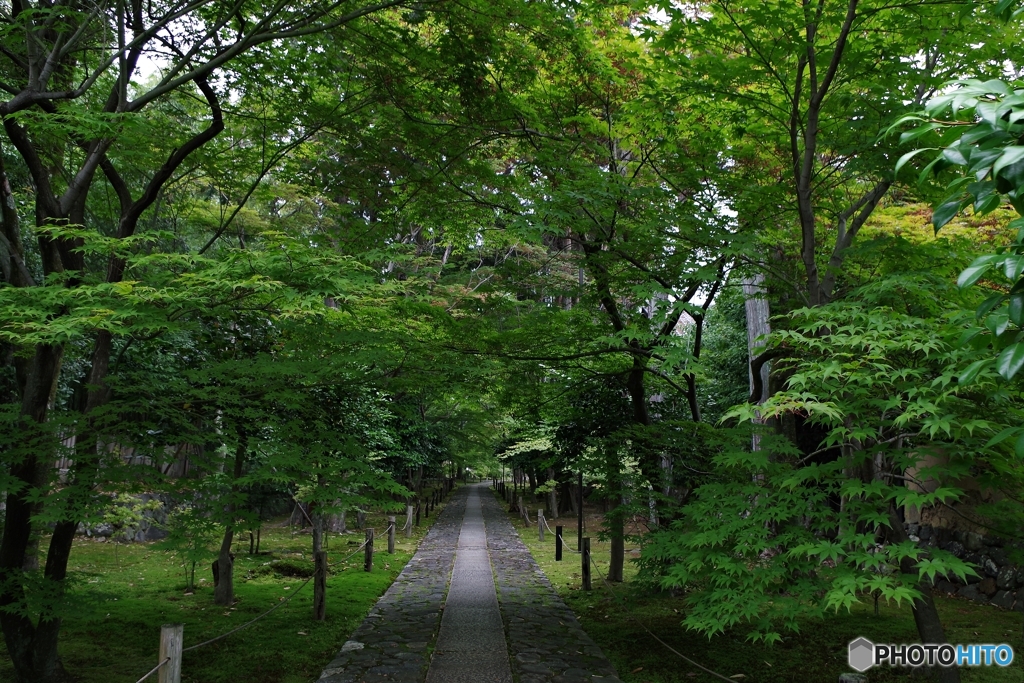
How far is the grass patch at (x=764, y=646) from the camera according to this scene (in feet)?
23.1

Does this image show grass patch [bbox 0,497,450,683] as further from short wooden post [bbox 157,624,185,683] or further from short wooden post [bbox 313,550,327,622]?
short wooden post [bbox 157,624,185,683]

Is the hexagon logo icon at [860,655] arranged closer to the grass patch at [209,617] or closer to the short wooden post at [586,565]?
the grass patch at [209,617]

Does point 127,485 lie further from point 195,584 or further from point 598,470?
point 195,584

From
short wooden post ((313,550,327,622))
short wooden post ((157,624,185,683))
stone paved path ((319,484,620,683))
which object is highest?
short wooden post ((157,624,185,683))

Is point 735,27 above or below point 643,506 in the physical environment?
above

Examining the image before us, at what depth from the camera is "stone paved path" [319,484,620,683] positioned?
23.2 ft

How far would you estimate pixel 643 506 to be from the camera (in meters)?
8.38

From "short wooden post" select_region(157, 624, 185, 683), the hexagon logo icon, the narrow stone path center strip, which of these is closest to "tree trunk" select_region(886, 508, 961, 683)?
the hexagon logo icon

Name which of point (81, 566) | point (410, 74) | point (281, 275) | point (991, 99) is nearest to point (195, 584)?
point (81, 566)

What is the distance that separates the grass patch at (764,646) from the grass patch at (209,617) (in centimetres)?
376

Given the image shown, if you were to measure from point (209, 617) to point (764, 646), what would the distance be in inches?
312

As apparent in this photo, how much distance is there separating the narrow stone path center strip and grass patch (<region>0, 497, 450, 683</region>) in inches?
54.9

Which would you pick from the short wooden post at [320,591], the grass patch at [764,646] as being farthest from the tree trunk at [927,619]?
the short wooden post at [320,591]

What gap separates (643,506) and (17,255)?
7.84m
